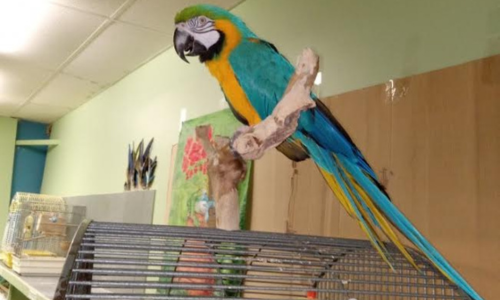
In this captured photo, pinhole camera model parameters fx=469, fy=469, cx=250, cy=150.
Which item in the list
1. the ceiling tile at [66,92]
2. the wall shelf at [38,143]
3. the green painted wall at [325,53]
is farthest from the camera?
the wall shelf at [38,143]

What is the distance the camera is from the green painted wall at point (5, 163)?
399 centimetres

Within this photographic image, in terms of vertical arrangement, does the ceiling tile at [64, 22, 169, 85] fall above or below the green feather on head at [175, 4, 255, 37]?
above

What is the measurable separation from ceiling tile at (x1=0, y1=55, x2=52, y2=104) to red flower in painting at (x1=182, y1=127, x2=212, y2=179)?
138 cm

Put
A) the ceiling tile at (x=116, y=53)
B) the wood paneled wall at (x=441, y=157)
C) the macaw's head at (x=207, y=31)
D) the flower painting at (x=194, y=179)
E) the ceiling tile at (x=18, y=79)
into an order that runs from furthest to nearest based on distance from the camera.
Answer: the ceiling tile at (x=18, y=79) < the ceiling tile at (x=116, y=53) < the flower painting at (x=194, y=179) < the macaw's head at (x=207, y=31) < the wood paneled wall at (x=441, y=157)

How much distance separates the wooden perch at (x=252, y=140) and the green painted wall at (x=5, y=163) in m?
3.58

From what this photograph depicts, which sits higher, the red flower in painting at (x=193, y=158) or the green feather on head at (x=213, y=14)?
the green feather on head at (x=213, y=14)

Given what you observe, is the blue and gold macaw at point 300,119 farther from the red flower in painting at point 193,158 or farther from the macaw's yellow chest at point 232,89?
the red flower in painting at point 193,158

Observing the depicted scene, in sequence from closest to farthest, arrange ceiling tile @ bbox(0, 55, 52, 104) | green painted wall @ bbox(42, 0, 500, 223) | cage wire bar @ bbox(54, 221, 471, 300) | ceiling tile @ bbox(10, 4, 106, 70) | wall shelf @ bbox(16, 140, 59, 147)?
cage wire bar @ bbox(54, 221, 471, 300) < green painted wall @ bbox(42, 0, 500, 223) < ceiling tile @ bbox(10, 4, 106, 70) < ceiling tile @ bbox(0, 55, 52, 104) < wall shelf @ bbox(16, 140, 59, 147)

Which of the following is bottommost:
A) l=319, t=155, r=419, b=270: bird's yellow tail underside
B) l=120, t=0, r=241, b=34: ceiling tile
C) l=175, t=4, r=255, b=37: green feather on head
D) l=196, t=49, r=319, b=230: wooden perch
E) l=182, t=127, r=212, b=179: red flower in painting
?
l=319, t=155, r=419, b=270: bird's yellow tail underside

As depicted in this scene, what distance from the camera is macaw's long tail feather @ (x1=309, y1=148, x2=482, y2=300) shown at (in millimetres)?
686

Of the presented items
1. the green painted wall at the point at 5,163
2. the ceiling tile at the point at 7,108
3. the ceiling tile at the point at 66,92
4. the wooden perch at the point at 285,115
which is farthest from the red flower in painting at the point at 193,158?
the green painted wall at the point at 5,163

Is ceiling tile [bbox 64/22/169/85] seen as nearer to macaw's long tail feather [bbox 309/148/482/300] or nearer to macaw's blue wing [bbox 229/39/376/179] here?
macaw's blue wing [bbox 229/39/376/179]

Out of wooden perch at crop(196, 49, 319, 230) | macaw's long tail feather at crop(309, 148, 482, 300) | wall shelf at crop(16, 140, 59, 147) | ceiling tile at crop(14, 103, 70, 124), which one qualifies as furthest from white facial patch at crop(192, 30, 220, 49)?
wall shelf at crop(16, 140, 59, 147)

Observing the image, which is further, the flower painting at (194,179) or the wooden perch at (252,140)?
the flower painting at (194,179)
